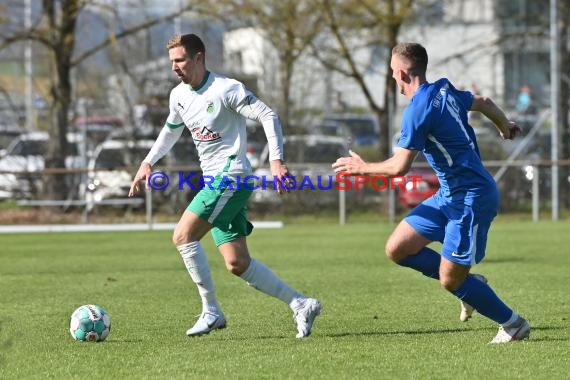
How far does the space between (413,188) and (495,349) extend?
1618 cm

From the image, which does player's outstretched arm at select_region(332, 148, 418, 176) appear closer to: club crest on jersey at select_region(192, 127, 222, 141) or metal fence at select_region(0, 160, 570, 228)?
club crest on jersey at select_region(192, 127, 222, 141)

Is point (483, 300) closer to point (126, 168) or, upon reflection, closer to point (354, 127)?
point (126, 168)

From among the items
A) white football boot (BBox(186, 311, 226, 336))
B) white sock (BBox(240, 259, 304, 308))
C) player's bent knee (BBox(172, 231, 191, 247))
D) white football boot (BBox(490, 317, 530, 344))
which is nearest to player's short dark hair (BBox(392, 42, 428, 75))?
white football boot (BBox(490, 317, 530, 344))

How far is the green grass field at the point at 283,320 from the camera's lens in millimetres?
6250

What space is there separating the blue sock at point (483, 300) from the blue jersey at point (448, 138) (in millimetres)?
561

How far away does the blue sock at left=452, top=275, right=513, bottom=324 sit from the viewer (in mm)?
7055

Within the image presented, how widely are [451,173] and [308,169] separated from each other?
51.8ft

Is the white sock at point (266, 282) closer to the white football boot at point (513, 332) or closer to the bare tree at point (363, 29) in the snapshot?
the white football boot at point (513, 332)

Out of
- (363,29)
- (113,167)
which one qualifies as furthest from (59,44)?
(363,29)

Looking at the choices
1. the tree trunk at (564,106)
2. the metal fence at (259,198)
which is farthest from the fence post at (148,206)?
the tree trunk at (564,106)

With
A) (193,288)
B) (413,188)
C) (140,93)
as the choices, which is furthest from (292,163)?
(193,288)

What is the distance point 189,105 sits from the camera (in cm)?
767

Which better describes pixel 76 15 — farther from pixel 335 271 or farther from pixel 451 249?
pixel 451 249

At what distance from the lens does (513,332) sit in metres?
7.07
